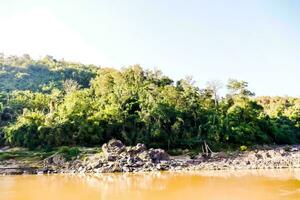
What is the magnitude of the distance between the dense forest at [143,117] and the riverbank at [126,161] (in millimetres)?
3559

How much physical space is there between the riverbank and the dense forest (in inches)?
140

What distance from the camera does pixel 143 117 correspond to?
3409 centimetres

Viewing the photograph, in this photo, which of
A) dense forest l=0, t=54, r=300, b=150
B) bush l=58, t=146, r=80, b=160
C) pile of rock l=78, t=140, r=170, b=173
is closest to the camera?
pile of rock l=78, t=140, r=170, b=173

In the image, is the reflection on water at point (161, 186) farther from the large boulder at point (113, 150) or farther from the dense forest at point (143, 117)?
the dense forest at point (143, 117)

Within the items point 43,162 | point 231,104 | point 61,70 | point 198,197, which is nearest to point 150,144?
point 43,162

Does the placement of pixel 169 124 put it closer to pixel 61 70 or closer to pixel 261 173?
pixel 261 173

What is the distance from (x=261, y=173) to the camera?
72.2ft

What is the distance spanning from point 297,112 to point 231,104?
13.1 m

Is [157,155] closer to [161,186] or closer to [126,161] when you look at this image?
[126,161]

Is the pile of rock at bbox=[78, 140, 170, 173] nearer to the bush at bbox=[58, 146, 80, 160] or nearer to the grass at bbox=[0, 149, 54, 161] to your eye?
the bush at bbox=[58, 146, 80, 160]

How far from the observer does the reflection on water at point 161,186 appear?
15.5 meters

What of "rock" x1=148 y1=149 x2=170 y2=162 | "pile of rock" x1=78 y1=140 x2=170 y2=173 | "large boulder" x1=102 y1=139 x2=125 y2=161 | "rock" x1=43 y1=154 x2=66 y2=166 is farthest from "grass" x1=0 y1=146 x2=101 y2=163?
"rock" x1=148 y1=149 x2=170 y2=162

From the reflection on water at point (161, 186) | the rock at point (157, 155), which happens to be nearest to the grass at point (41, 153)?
the reflection on water at point (161, 186)

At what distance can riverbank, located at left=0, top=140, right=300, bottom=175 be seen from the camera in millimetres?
25406
